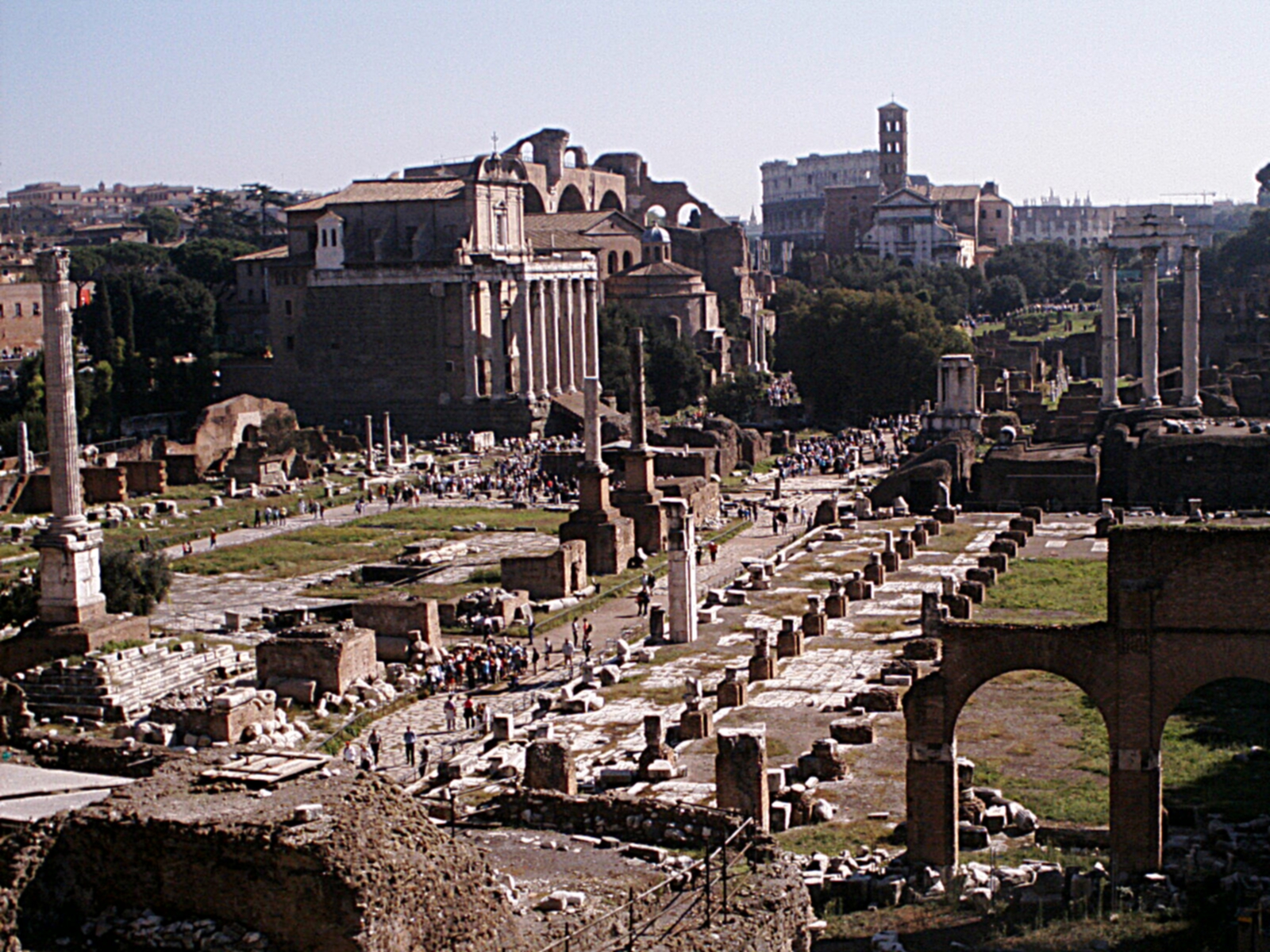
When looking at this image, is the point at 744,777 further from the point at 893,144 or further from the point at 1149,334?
the point at 893,144

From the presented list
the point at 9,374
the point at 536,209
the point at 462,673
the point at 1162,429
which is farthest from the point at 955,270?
the point at 462,673

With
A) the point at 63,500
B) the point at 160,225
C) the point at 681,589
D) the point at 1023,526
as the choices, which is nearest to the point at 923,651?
the point at 681,589

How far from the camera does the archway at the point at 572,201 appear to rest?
105625 millimetres

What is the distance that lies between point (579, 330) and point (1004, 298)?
4233 centimetres

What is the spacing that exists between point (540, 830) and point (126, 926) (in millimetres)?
4544

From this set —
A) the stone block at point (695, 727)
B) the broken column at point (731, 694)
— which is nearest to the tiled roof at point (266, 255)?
the broken column at point (731, 694)

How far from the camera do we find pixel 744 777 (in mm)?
18219

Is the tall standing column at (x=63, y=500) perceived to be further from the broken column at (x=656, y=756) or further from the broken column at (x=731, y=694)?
the broken column at (x=731, y=694)

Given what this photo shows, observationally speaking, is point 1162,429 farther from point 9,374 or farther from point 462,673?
point 9,374

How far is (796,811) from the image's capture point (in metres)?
18.9

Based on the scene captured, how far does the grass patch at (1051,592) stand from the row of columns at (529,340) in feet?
101

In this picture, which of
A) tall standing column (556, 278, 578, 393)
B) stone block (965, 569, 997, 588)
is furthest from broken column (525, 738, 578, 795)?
tall standing column (556, 278, 578, 393)

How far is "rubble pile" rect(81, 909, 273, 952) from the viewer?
40.9 feet

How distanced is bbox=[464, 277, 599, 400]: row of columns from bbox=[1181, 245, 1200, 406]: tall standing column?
19958 millimetres
